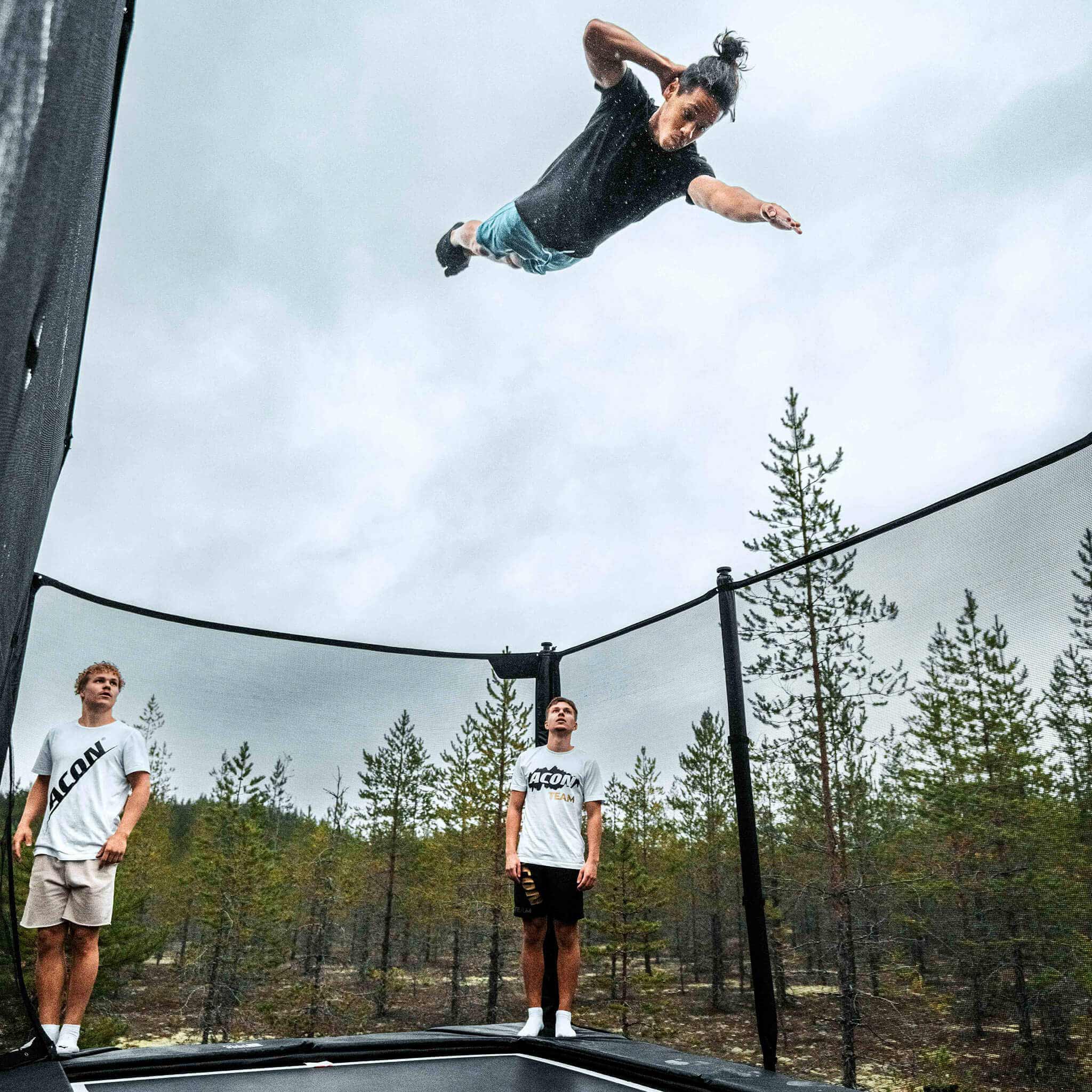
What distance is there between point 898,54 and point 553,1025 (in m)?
9.65

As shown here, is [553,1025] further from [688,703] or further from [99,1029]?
[99,1029]

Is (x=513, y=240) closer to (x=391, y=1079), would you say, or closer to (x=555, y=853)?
(x=555, y=853)

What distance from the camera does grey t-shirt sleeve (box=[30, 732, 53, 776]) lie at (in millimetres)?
2203

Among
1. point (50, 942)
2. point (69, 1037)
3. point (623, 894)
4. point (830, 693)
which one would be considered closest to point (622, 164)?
point (830, 693)

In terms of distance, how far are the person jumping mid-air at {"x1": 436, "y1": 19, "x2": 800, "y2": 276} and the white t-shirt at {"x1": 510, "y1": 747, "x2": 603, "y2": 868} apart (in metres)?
3.17

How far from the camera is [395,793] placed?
5215mm

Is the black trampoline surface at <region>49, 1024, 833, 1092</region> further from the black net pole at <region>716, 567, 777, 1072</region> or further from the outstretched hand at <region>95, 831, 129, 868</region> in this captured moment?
the outstretched hand at <region>95, 831, 129, 868</region>

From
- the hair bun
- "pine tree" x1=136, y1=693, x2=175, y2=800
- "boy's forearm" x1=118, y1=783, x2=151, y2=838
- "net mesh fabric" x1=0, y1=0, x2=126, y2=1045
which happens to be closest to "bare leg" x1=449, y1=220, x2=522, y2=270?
the hair bun

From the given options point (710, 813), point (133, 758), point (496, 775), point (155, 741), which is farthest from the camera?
point (496, 775)

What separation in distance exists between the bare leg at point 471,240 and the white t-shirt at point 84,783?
424 cm

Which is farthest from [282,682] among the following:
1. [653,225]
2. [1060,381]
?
[1060,381]

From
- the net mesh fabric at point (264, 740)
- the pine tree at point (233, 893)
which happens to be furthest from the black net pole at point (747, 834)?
the pine tree at point (233, 893)

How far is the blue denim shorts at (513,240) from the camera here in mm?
5441

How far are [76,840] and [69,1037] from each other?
456mm
